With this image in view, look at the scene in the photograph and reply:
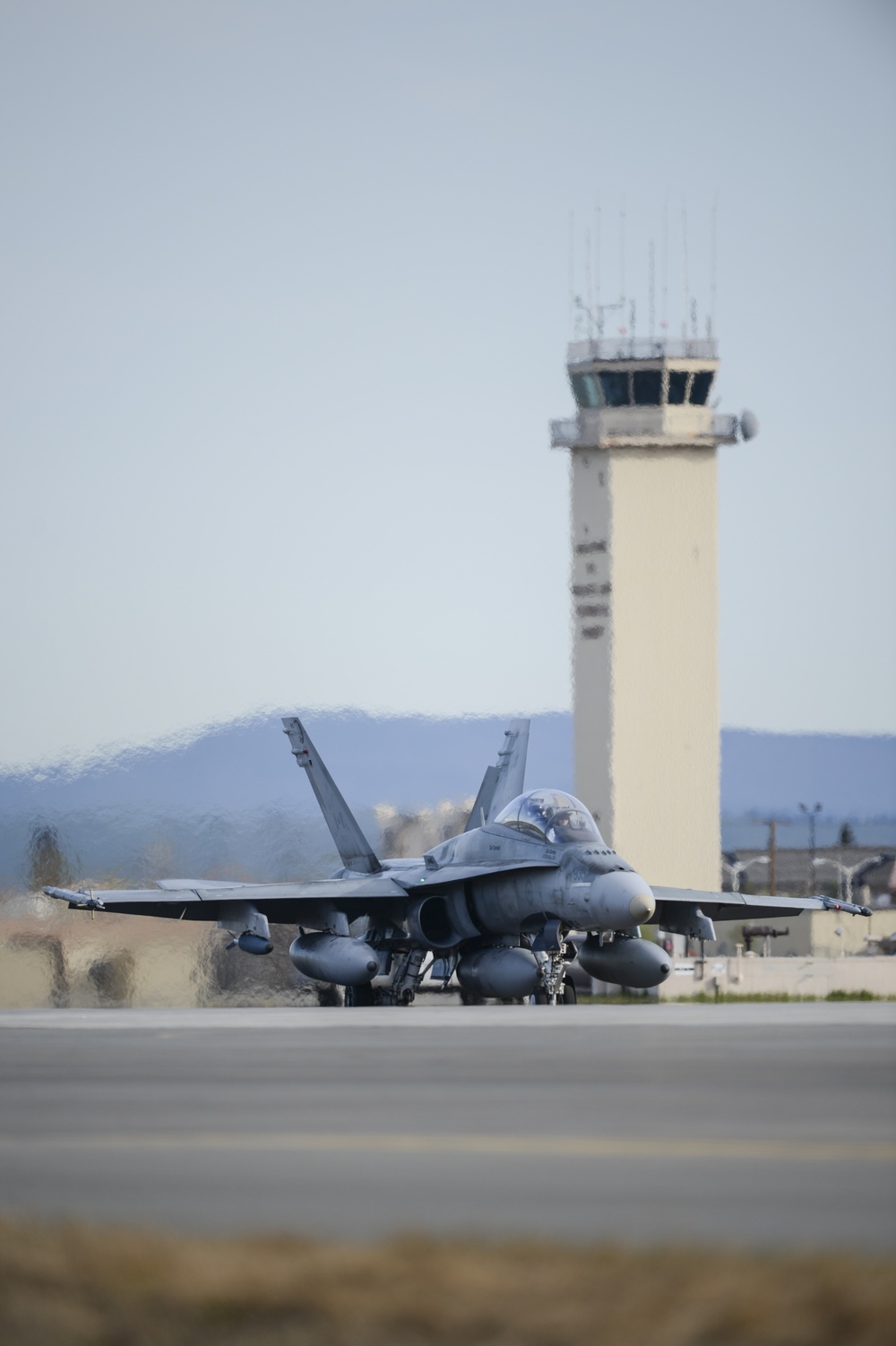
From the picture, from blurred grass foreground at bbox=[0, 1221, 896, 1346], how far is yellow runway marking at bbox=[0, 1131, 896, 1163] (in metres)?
1.95

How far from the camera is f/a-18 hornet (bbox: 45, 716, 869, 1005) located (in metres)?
26.0

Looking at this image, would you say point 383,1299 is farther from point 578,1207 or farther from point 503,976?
point 503,976

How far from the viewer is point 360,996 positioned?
1156 inches

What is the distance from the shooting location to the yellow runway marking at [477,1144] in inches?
294

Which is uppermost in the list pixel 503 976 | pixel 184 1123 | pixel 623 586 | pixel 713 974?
pixel 623 586

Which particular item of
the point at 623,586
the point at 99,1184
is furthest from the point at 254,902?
the point at 623,586

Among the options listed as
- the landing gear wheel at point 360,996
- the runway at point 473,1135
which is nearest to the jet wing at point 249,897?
the landing gear wheel at point 360,996

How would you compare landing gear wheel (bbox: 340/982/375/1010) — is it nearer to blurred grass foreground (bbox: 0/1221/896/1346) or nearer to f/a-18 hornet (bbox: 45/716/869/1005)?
f/a-18 hornet (bbox: 45/716/869/1005)

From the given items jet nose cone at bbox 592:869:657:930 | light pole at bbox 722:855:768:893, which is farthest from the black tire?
light pole at bbox 722:855:768:893

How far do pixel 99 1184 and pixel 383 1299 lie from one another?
89.8 inches

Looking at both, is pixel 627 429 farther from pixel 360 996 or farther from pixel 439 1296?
pixel 439 1296

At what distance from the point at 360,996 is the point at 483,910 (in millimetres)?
2808

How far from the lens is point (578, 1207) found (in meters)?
6.33

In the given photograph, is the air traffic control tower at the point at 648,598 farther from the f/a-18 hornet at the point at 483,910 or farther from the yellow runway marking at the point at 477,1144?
the yellow runway marking at the point at 477,1144
